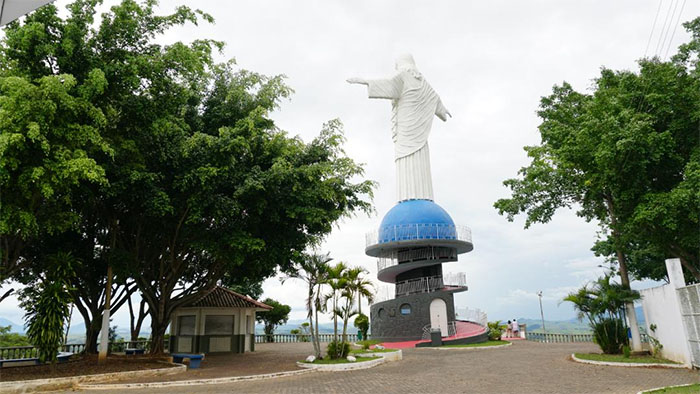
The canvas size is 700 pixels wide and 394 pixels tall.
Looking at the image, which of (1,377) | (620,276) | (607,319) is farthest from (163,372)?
(620,276)

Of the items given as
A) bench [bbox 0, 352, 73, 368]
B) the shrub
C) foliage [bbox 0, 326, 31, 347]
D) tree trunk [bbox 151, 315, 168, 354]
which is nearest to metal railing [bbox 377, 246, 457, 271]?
the shrub

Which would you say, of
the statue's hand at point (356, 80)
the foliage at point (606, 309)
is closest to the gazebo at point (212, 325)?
the foliage at point (606, 309)

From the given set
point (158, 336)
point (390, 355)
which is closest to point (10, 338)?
point (158, 336)

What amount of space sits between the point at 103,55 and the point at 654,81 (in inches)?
761

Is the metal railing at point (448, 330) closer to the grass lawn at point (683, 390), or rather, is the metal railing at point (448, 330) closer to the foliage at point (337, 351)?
the foliage at point (337, 351)

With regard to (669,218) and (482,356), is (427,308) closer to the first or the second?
(482,356)

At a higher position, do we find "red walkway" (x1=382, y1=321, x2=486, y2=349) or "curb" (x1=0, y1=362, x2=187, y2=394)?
"red walkway" (x1=382, y1=321, x2=486, y2=349)

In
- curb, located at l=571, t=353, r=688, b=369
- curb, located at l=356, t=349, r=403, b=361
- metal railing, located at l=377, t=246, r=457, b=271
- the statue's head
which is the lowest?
curb, located at l=571, t=353, r=688, b=369

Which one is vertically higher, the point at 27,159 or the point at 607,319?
the point at 27,159

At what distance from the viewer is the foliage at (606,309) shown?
17641mm

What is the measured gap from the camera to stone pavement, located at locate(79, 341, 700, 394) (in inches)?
465

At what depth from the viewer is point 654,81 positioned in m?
16.4

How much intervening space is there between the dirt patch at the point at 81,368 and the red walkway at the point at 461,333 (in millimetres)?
14297

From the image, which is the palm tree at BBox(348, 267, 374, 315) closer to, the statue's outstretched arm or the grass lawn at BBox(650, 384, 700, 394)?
the grass lawn at BBox(650, 384, 700, 394)
